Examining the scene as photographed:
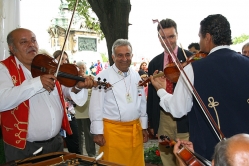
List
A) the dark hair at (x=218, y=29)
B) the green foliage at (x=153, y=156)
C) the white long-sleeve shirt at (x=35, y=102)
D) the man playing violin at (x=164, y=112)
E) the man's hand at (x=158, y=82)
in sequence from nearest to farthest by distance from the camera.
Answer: the dark hair at (x=218, y=29) → the white long-sleeve shirt at (x=35, y=102) → the man's hand at (x=158, y=82) → the man playing violin at (x=164, y=112) → the green foliage at (x=153, y=156)

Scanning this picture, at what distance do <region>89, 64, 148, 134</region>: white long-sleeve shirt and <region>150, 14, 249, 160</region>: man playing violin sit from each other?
3.34ft

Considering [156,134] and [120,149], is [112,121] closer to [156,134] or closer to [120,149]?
[120,149]

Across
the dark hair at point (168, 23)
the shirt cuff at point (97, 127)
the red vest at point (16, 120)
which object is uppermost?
the dark hair at point (168, 23)

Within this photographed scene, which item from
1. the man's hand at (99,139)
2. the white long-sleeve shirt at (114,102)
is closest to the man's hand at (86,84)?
the white long-sleeve shirt at (114,102)

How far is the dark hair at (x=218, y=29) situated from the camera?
2.17 meters

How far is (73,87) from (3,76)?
71 cm

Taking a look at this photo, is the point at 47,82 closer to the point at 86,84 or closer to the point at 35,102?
the point at 35,102

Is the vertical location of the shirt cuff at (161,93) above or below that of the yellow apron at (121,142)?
above

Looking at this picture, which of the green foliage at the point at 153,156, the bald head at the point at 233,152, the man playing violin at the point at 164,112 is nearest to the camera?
the bald head at the point at 233,152

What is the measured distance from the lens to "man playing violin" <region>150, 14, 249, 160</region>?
2.03 metres

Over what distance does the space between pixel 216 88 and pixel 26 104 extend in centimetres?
163

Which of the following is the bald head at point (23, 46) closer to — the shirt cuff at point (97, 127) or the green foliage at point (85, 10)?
the shirt cuff at point (97, 127)

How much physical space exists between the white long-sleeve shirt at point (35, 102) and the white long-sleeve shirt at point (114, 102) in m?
0.53

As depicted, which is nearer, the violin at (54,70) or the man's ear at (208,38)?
the man's ear at (208,38)
